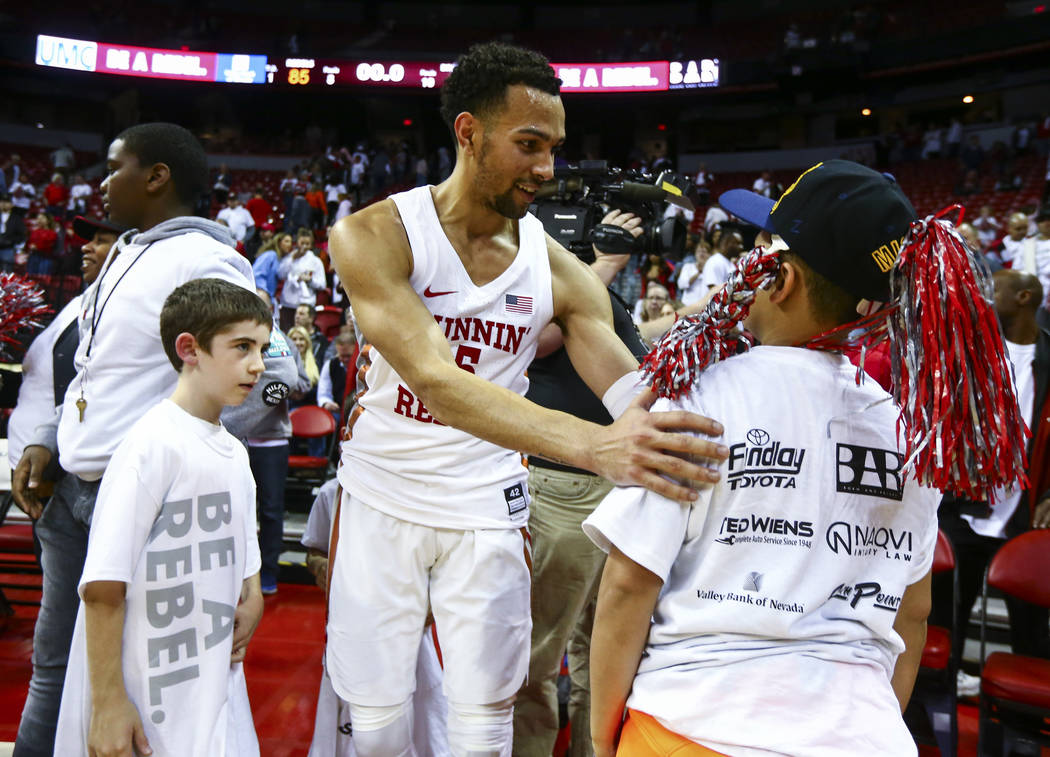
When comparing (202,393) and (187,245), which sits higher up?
(187,245)

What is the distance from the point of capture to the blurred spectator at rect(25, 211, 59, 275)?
12422 mm

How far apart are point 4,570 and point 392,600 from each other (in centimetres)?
319

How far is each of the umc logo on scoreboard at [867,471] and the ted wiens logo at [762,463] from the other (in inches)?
2.9

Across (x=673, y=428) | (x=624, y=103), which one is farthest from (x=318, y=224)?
(x=673, y=428)

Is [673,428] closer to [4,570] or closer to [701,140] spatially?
[4,570]

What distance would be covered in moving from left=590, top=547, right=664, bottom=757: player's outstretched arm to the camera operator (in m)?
1.43

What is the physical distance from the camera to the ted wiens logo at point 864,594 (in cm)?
135

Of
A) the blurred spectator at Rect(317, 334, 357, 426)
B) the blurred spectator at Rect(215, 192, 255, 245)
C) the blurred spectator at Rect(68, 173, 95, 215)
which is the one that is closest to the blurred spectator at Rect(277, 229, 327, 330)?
the blurred spectator at Rect(317, 334, 357, 426)

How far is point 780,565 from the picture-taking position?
1305 mm

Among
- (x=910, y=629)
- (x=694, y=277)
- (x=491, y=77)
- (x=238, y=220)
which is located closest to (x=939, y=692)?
(x=910, y=629)

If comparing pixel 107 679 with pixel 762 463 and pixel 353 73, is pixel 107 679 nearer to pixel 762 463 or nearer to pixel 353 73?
pixel 762 463

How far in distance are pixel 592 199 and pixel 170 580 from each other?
1.82 m

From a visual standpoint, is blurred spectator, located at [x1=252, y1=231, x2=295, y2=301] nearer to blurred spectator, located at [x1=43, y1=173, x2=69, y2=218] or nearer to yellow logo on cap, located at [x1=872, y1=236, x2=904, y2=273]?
blurred spectator, located at [x1=43, y1=173, x2=69, y2=218]

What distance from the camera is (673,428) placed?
4.41ft
